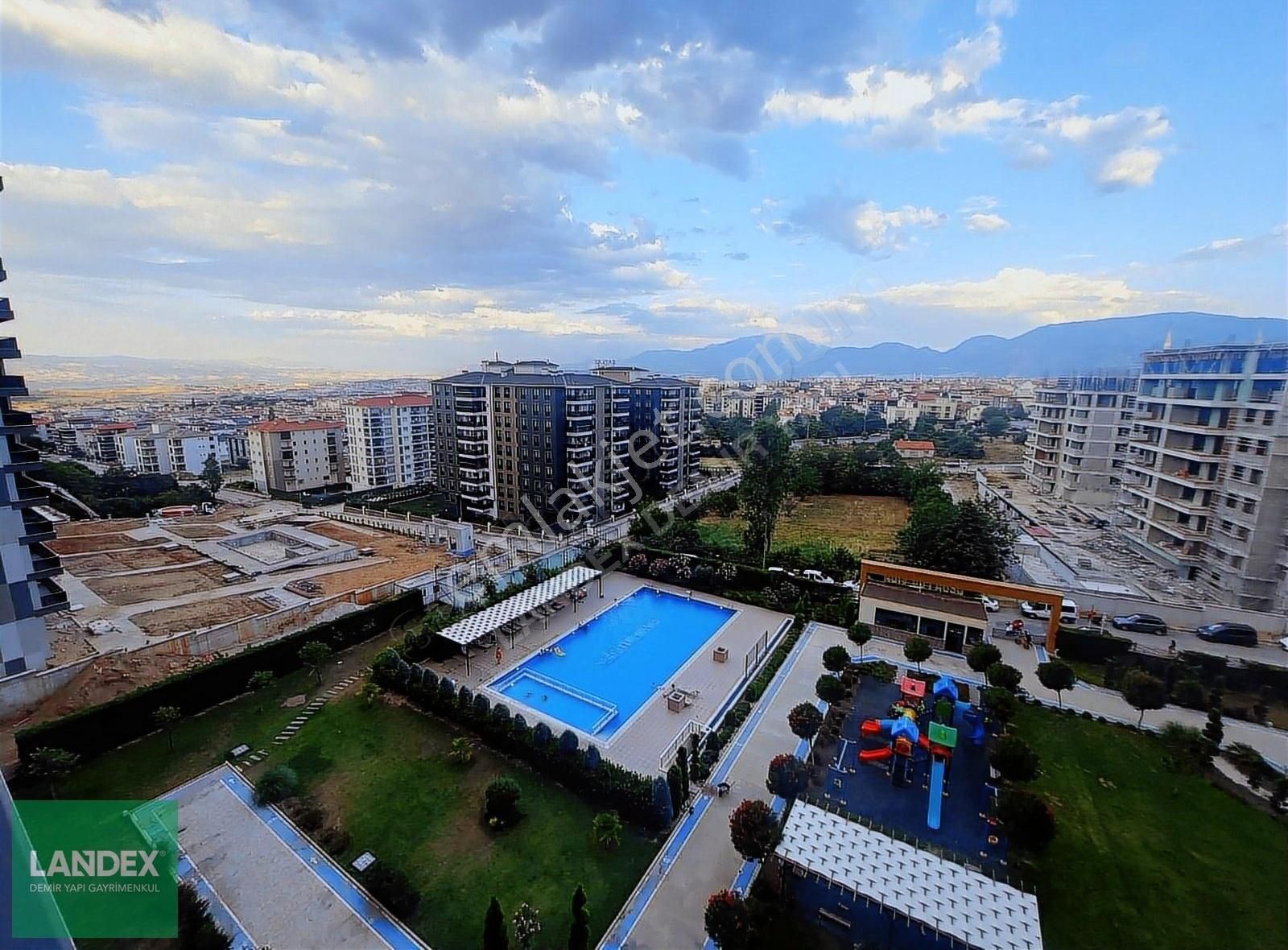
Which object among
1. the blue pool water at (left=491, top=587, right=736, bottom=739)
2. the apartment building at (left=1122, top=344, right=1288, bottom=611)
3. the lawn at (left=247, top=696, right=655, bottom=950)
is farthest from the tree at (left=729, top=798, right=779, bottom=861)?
the apartment building at (left=1122, top=344, right=1288, bottom=611)

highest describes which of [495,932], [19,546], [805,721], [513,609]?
[19,546]

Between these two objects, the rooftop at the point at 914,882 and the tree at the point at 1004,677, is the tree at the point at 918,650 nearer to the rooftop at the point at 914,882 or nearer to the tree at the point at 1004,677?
the tree at the point at 1004,677

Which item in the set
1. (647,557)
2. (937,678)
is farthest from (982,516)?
(647,557)

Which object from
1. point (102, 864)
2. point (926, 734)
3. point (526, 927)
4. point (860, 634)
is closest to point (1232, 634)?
point (860, 634)

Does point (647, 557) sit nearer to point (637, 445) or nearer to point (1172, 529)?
point (637, 445)

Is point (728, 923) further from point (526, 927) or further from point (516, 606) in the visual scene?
point (516, 606)

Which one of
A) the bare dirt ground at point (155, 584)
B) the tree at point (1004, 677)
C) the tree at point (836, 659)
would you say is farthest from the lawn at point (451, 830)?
the bare dirt ground at point (155, 584)

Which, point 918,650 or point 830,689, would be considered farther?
point 918,650

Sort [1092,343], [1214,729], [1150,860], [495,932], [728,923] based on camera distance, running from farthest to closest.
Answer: [1092,343], [1214,729], [1150,860], [728,923], [495,932]
